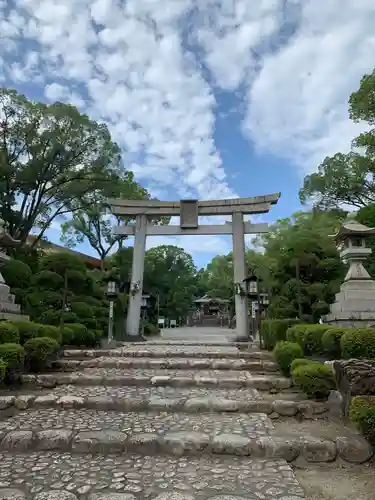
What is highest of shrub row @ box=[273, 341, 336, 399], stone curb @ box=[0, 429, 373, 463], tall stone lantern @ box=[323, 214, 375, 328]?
tall stone lantern @ box=[323, 214, 375, 328]

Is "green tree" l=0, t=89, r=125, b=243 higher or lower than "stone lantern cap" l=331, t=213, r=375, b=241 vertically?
higher

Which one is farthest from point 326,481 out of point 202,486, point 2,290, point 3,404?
point 2,290

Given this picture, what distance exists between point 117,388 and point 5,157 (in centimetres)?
1440

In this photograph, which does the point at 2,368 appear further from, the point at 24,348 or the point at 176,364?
the point at 176,364

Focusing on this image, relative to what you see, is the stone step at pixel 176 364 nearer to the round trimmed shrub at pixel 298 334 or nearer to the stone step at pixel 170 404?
the round trimmed shrub at pixel 298 334

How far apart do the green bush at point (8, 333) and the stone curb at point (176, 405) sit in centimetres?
111

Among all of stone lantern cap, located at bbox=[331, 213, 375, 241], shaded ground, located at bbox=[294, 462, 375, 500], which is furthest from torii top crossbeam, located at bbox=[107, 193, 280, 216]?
shaded ground, located at bbox=[294, 462, 375, 500]

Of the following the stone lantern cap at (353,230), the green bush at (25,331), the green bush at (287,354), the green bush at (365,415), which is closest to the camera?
the green bush at (365,415)

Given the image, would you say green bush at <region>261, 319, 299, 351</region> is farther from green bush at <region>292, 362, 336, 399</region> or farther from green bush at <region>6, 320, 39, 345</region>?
green bush at <region>6, 320, 39, 345</region>

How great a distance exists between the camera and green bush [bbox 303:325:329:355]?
604 centimetres

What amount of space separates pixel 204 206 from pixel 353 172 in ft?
27.1

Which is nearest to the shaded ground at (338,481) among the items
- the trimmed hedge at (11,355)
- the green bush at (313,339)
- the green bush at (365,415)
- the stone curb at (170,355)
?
the green bush at (365,415)

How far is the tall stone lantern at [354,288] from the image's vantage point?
22.7ft

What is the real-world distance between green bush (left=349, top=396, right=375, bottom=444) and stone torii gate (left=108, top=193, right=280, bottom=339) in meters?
11.8
